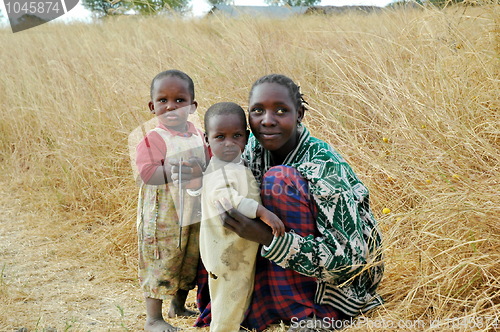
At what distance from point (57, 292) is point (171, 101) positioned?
1267 mm

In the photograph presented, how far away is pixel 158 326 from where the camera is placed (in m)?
2.19

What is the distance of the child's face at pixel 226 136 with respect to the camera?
1.99 metres

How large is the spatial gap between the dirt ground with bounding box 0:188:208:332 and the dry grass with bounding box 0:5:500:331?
11mm

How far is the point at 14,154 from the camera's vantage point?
449 centimetres

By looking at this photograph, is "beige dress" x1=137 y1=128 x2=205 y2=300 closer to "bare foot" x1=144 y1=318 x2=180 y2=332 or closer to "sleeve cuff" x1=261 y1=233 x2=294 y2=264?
"bare foot" x1=144 y1=318 x2=180 y2=332

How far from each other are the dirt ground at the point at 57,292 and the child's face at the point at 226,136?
2.74ft

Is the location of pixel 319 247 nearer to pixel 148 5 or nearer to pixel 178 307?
pixel 178 307

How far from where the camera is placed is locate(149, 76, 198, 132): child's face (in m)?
2.21

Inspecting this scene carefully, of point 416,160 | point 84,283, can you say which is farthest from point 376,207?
point 84,283

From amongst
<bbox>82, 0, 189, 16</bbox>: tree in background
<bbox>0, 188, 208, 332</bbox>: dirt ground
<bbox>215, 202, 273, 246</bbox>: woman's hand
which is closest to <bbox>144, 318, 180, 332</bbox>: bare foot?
<bbox>0, 188, 208, 332</bbox>: dirt ground

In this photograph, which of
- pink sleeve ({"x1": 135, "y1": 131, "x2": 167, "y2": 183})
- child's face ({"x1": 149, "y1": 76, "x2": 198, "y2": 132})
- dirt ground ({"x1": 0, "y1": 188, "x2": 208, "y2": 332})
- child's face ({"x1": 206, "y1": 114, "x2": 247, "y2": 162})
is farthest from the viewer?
dirt ground ({"x1": 0, "y1": 188, "x2": 208, "y2": 332})

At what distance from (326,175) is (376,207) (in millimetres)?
987

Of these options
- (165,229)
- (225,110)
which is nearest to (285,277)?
(165,229)

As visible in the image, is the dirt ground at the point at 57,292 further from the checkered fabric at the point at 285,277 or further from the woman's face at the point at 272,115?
the woman's face at the point at 272,115
